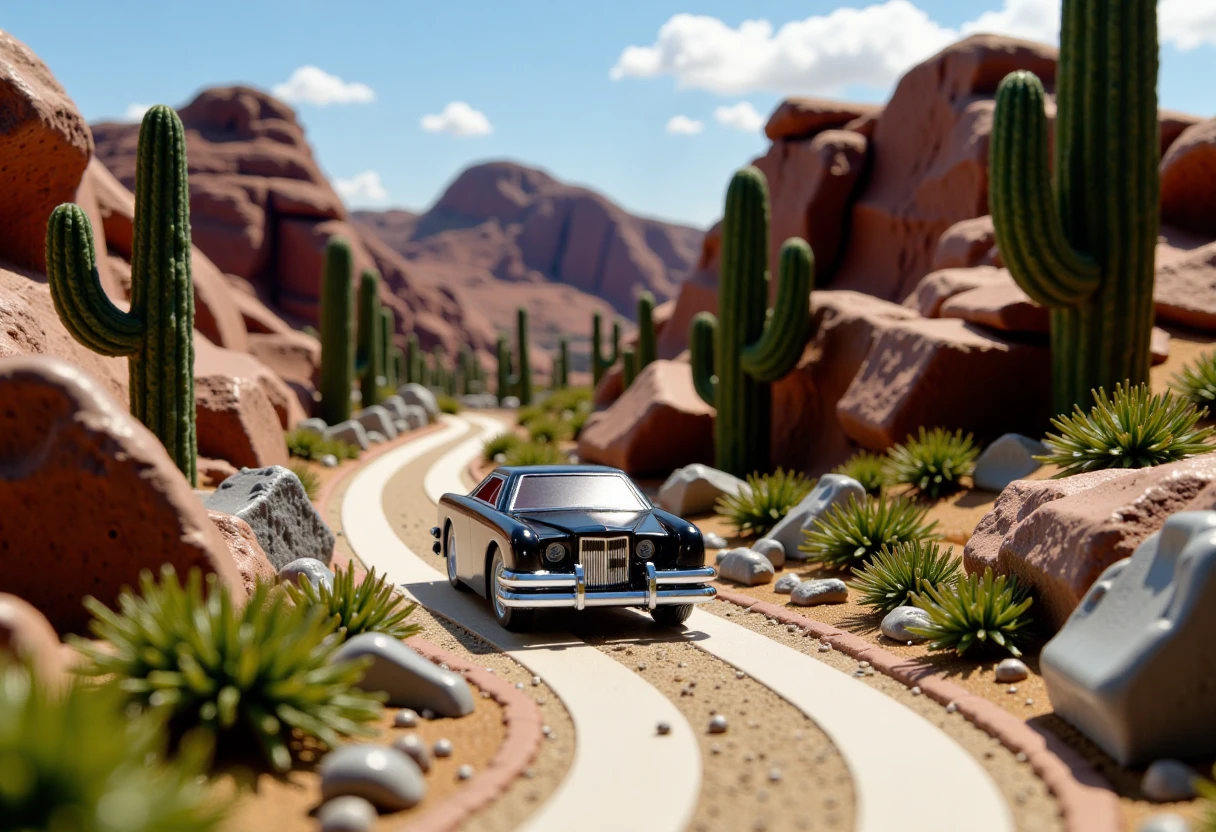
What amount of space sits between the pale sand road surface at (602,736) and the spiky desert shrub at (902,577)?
109 inches

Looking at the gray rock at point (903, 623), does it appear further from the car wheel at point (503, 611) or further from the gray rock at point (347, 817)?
the gray rock at point (347, 817)

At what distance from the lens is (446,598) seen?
10312 millimetres

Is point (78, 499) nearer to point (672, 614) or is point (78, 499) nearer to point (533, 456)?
point (672, 614)

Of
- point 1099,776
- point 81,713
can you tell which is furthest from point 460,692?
point 1099,776

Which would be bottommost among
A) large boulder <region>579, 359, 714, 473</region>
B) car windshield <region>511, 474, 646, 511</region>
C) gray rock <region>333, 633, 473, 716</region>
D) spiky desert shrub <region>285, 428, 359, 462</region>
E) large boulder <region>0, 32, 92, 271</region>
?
spiky desert shrub <region>285, 428, 359, 462</region>

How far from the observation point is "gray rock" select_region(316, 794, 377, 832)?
4.58m

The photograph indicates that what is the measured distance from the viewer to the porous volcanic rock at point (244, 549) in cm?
855

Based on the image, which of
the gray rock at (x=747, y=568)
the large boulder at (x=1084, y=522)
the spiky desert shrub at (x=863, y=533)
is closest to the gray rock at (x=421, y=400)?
the gray rock at (x=747, y=568)

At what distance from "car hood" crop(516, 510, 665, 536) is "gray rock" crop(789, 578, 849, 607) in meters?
1.78

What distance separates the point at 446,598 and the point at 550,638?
79.4 inches

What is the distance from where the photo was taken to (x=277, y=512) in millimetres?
10391

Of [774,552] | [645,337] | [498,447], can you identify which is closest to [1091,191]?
[774,552]

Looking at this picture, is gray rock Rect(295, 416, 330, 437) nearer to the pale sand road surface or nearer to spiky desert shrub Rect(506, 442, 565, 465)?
spiky desert shrub Rect(506, 442, 565, 465)

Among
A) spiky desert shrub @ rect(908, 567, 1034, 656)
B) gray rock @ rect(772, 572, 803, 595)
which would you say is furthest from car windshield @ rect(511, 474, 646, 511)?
spiky desert shrub @ rect(908, 567, 1034, 656)
